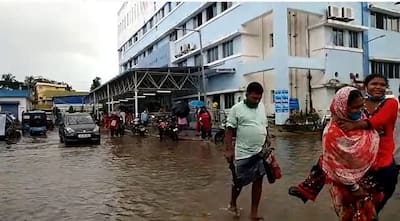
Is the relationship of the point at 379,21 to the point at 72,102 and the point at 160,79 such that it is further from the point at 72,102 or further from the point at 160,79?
the point at 72,102

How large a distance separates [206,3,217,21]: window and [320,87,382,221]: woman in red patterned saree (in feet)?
99.0

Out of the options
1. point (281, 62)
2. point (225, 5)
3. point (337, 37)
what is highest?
point (225, 5)

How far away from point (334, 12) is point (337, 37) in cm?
178

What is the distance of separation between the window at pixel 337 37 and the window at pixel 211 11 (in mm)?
9198

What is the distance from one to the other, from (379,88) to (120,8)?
65286mm

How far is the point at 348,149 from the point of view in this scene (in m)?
3.59

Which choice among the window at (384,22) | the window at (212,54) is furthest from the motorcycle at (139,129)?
the window at (384,22)

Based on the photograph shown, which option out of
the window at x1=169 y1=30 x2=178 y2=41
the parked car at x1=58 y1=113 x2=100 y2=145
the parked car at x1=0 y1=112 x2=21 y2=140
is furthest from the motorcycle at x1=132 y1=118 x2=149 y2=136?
the window at x1=169 y1=30 x2=178 y2=41

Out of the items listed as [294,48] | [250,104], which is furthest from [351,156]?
[294,48]

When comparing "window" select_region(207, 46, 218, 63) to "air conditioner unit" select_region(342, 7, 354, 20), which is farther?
"window" select_region(207, 46, 218, 63)

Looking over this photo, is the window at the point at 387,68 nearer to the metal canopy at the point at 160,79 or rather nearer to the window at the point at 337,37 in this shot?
the window at the point at 337,37

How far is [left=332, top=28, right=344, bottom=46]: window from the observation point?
27172mm

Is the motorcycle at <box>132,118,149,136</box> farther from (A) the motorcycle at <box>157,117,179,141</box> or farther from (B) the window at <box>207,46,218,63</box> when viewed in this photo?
(B) the window at <box>207,46,218,63</box>

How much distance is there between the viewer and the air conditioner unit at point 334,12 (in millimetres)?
25984
